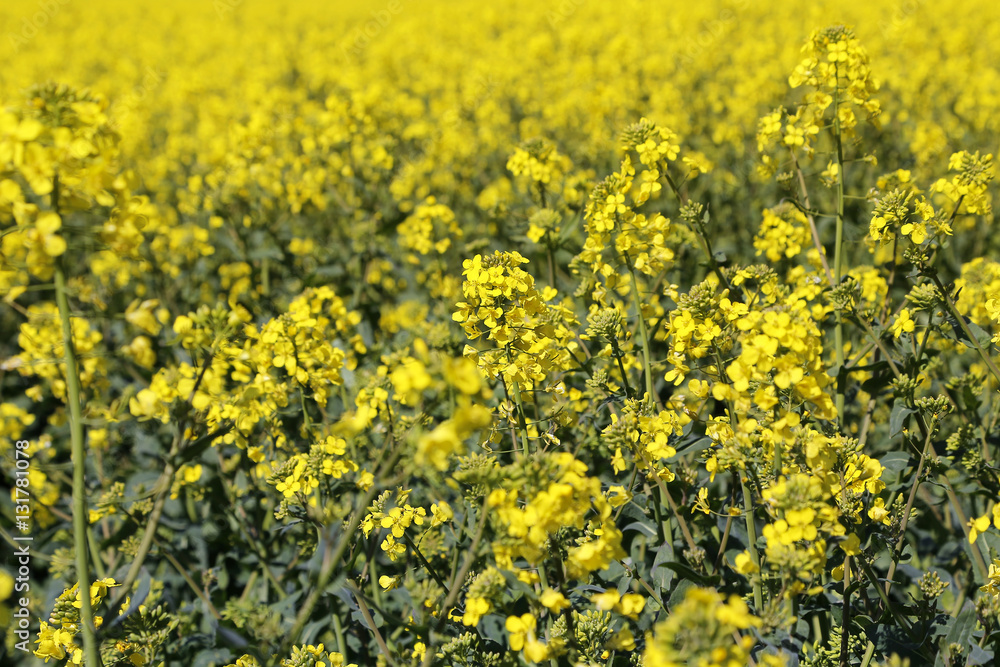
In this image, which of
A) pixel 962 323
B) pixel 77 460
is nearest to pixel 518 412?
pixel 77 460

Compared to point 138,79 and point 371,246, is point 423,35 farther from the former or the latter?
point 371,246

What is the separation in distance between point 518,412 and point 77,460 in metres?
1.32

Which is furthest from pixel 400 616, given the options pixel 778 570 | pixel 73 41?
pixel 73 41

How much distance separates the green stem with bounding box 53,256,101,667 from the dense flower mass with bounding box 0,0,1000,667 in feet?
0.04

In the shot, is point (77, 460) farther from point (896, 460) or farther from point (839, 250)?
point (839, 250)

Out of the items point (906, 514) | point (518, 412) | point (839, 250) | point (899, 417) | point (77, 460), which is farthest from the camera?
point (839, 250)

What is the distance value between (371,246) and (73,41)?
19.3 metres

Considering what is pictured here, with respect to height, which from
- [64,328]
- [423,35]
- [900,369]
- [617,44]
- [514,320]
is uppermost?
[423,35]

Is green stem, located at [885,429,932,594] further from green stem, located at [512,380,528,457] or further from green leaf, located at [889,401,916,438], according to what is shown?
green stem, located at [512,380,528,457]

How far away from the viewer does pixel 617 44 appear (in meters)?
9.21

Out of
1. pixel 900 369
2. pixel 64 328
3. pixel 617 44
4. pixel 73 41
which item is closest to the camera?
pixel 64 328

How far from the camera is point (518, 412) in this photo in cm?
238

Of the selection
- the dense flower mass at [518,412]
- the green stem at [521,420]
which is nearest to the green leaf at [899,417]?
the dense flower mass at [518,412]

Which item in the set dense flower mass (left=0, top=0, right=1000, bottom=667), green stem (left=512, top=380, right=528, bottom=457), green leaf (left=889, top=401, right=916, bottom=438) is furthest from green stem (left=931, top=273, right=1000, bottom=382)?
green stem (left=512, top=380, right=528, bottom=457)
